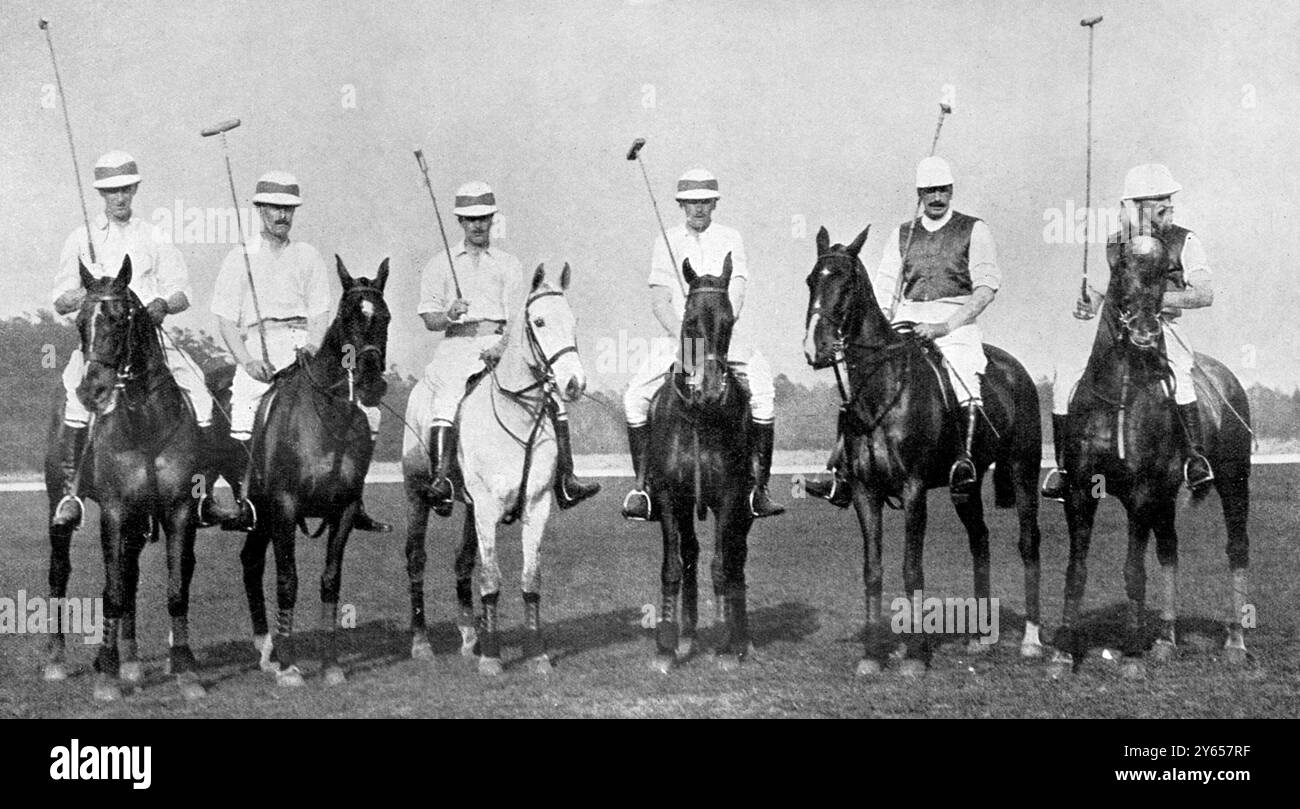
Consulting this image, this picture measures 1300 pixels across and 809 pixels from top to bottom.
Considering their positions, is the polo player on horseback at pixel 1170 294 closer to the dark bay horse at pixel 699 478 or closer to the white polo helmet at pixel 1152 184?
Result: the white polo helmet at pixel 1152 184

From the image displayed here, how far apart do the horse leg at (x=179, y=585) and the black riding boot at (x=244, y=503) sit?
0.28 meters

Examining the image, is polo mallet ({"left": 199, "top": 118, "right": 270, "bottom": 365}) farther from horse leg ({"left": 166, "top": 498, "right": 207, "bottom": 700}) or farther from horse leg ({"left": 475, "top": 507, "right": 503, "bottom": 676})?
horse leg ({"left": 475, "top": 507, "right": 503, "bottom": 676})

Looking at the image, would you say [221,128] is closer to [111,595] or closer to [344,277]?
[344,277]

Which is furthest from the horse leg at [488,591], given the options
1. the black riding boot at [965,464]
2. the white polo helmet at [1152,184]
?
the white polo helmet at [1152,184]

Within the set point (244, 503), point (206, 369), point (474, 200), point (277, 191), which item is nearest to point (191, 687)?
point (244, 503)

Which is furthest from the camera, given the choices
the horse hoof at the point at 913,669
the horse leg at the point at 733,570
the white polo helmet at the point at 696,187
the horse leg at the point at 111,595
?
the white polo helmet at the point at 696,187

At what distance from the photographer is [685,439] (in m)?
8.68

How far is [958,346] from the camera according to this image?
9.11 meters

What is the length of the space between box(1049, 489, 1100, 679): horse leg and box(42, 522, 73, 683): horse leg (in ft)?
18.9

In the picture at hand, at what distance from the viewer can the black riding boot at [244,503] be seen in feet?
28.7

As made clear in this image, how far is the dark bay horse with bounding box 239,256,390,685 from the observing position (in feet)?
27.6

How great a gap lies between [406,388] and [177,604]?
2533 millimetres
